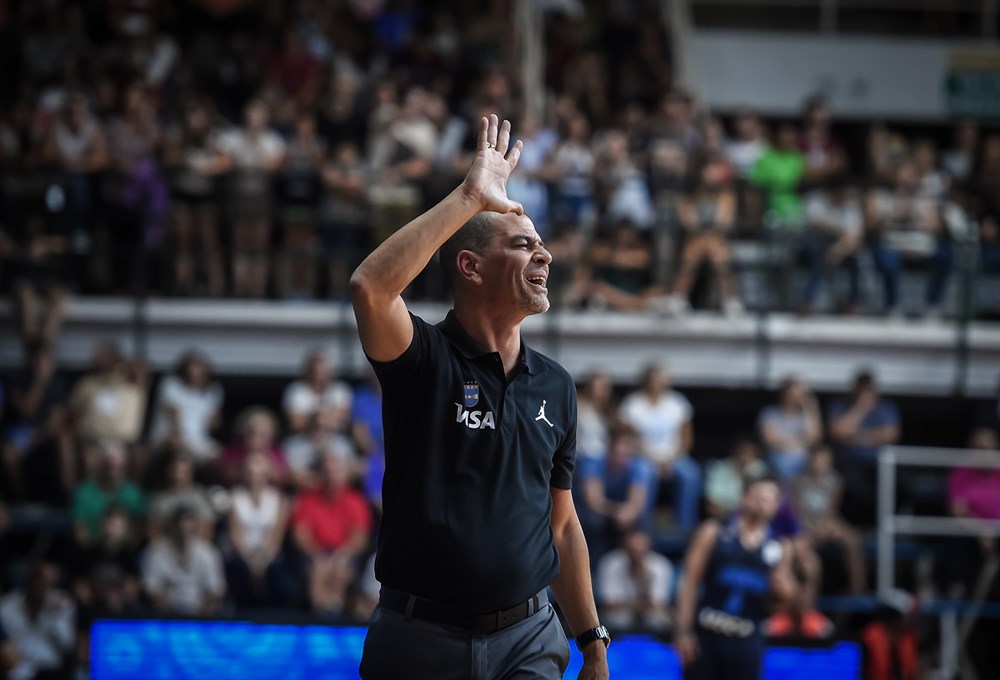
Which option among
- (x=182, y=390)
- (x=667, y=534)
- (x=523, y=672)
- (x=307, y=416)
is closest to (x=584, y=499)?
(x=667, y=534)

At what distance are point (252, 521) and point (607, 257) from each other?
4.79 meters

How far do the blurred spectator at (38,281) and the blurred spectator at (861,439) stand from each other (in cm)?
755

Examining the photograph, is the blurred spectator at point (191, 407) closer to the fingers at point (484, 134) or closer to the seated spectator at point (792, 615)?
the seated spectator at point (792, 615)

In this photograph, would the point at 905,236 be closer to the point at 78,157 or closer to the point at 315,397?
A: the point at 315,397

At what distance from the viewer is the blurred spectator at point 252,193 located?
14.6 meters

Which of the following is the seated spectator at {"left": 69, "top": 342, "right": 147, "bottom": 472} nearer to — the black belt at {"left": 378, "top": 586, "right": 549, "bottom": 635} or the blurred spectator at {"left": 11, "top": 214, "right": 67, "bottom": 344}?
the blurred spectator at {"left": 11, "top": 214, "right": 67, "bottom": 344}

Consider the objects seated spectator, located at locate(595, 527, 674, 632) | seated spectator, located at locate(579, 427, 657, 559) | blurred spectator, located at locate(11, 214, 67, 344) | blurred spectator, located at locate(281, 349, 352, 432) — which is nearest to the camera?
seated spectator, located at locate(595, 527, 674, 632)

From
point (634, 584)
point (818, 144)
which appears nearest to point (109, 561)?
point (634, 584)

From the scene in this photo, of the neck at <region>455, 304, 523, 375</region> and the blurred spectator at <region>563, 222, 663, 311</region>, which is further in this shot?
the blurred spectator at <region>563, 222, 663, 311</region>

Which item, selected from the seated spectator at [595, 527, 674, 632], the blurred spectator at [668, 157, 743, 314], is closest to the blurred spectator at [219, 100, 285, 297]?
the blurred spectator at [668, 157, 743, 314]

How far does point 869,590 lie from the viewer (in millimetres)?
12867

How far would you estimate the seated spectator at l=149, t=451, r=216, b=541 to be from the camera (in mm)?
11625

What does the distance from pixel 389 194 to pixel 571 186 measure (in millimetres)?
1840

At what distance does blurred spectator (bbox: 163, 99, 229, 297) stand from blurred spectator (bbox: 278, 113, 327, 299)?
26.7 inches
